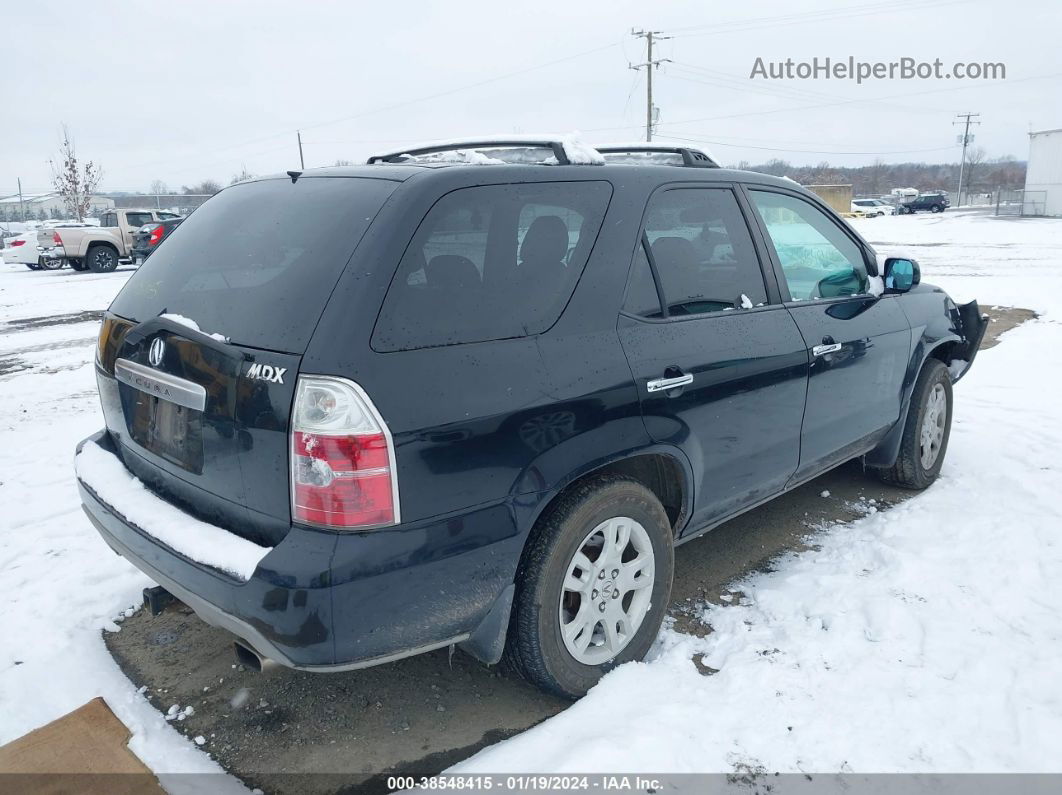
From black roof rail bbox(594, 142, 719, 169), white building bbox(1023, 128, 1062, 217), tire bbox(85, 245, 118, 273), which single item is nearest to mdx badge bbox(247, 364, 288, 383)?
black roof rail bbox(594, 142, 719, 169)

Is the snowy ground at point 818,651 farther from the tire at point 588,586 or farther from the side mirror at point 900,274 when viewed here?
the side mirror at point 900,274

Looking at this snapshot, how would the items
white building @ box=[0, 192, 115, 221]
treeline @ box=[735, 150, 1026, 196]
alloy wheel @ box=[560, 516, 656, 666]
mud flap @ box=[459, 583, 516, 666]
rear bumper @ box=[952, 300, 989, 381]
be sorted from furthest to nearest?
1. treeline @ box=[735, 150, 1026, 196]
2. white building @ box=[0, 192, 115, 221]
3. rear bumper @ box=[952, 300, 989, 381]
4. alloy wheel @ box=[560, 516, 656, 666]
5. mud flap @ box=[459, 583, 516, 666]

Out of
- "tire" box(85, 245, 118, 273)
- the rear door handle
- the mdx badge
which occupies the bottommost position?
"tire" box(85, 245, 118, 273)

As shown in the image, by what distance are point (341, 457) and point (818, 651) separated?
204cm

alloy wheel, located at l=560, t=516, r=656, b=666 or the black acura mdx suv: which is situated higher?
the black acura mdx suv

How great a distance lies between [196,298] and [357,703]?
1526 mm

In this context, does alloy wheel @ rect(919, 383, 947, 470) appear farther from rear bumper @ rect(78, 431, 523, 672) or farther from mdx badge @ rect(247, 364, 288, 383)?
mdx badge @ rect(247, 364, 288, 383)

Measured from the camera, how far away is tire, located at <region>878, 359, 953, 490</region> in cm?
457

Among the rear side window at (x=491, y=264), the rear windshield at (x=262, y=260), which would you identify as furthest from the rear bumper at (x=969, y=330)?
the rear windshield at (x=262, y=260)

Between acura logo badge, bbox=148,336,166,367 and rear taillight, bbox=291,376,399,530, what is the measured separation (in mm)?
718

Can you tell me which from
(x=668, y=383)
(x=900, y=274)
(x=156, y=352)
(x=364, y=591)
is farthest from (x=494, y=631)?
(x=900, y=274)

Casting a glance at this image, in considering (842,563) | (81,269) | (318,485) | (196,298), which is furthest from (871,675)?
(81,269)

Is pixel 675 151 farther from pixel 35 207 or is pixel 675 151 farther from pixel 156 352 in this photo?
pixel 35 207

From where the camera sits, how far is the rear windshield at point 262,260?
2275 millimetres
